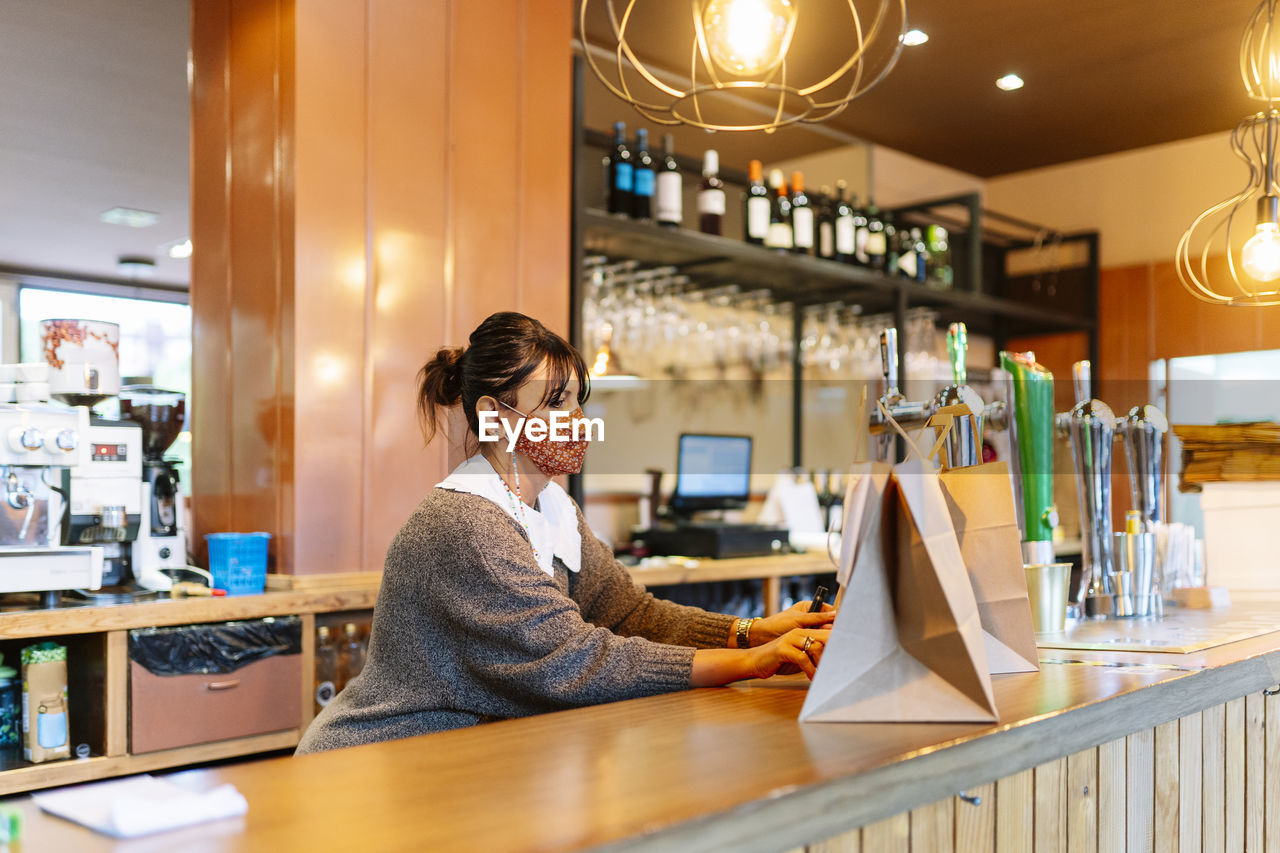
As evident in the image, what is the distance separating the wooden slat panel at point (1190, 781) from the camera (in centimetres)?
146

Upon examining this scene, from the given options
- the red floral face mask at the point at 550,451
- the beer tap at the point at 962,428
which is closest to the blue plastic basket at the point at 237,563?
the red floral face mask at the point at 550,451

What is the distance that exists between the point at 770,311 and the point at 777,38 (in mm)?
3493

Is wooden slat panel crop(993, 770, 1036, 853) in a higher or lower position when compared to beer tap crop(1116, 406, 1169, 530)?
lower

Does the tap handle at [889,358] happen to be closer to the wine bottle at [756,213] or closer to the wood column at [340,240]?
the wood column at [340,240]

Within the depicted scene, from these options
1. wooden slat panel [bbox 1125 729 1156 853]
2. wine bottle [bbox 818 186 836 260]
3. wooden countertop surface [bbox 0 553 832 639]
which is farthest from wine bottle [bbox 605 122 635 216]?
wooden slat panel [bbox 1125 729 1156 853]

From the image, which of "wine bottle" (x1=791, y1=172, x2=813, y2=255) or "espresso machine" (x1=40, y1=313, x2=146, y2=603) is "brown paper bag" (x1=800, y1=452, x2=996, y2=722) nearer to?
"espresso machine" (x1=40, y1=313, x2=146, y2=603)

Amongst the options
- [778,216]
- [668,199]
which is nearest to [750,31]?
[668,199]

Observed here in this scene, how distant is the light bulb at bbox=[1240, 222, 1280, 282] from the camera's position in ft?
8.21

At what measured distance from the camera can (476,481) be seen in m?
1.62

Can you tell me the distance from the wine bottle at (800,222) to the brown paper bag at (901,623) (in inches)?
128

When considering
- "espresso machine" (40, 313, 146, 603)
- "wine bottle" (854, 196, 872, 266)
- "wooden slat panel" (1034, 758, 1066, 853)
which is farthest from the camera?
"wine bottle" (854, 196, 872, 266)

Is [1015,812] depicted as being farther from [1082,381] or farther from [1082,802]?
[1082,381]

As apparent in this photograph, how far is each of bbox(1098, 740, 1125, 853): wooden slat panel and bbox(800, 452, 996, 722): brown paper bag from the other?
0.29m

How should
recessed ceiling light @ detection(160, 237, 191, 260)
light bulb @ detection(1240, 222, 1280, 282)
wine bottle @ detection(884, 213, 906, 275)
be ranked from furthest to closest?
recessed ceiling light @ detection(160, 237, 191, 260)
wine bottle @ detection(884, 213, 906, 275)
light bulb @ detection(1240, 222, 1280, 282)
